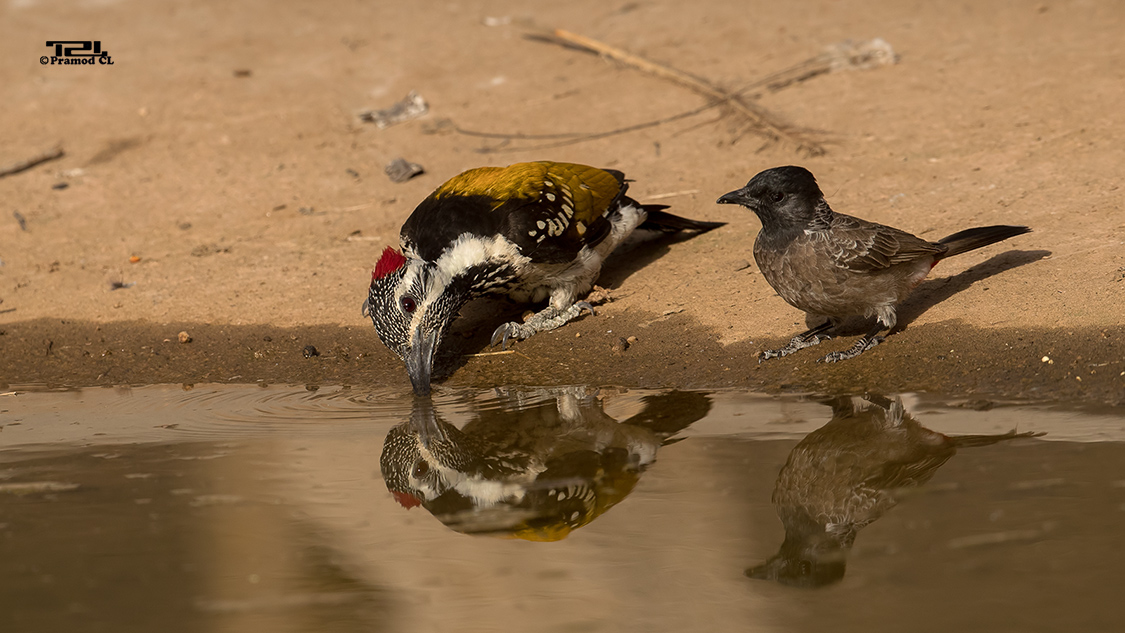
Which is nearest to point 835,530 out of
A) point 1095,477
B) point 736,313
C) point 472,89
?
point 1095,477

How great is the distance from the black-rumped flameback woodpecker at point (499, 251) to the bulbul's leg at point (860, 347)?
1576mm

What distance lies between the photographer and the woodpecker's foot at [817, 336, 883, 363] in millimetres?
4746

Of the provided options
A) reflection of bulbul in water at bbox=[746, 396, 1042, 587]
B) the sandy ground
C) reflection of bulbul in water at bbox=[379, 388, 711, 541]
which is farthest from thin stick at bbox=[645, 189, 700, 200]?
reflection of bulbul in water at bbox=[746, 396, 1042, 587]

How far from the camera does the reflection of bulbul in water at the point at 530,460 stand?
11.4 ft

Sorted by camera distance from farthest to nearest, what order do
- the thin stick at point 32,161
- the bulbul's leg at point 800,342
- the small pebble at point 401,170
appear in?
the thin stick at point 32,161, the small pebble at point 401,170, the bulbul's leg at point 800,342

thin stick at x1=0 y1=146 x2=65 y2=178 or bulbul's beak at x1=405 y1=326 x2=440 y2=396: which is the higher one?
thin stick at x1=0 y1=146 x2=65 y2=178

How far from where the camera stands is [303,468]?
3910mm

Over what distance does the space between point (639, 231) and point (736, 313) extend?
1442mm

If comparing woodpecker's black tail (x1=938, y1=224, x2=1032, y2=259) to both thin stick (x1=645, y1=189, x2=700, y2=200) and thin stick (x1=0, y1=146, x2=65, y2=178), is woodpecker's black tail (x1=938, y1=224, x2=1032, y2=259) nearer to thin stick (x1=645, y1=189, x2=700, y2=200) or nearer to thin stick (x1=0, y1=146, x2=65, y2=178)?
thin stick (x1=645, y1=189, x2=700, y2=200)

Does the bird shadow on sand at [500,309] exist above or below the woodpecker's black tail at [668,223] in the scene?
below

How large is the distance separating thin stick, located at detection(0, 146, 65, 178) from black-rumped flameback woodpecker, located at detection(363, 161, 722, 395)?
4601mm

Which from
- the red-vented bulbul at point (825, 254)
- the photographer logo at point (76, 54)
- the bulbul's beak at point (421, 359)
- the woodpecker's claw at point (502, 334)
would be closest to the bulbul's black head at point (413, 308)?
the bulbul's beak at point (421, 359)

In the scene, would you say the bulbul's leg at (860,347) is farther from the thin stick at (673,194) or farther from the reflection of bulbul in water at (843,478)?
the thin stick at (673,194)

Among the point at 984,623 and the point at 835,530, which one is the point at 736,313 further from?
the point at 984,623
